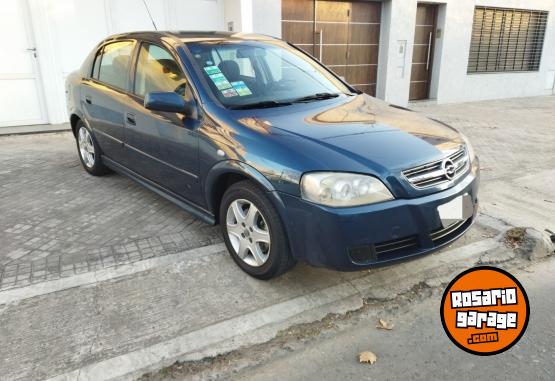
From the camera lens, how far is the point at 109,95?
4.25 meters

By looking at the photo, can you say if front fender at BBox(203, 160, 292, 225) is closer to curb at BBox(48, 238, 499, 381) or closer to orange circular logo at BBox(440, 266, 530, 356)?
curb at BBox(48, 238, 499, 381)

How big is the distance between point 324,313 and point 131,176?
2.47 metres

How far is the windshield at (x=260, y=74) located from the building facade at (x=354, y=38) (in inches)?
185

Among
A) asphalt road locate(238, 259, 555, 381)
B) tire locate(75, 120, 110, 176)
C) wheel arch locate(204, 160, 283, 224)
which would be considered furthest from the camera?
tire locate(75, 120, 110, 176)

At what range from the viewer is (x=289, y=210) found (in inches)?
100

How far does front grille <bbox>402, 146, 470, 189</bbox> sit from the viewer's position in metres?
2.54

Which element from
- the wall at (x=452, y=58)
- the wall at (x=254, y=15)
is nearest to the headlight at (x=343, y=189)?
the wall at (x=254, y=15)

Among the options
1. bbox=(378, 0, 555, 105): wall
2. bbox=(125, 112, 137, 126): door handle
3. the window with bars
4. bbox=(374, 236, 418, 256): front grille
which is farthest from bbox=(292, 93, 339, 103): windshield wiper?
the window with bars

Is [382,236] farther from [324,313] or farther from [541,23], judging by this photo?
[541,23]

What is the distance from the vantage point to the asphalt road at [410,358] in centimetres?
228

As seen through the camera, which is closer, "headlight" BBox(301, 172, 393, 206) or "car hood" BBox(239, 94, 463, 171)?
"headlight" BBox(301, 172, 393, 206)

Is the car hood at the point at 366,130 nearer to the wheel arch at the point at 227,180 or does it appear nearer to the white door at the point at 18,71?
the wheel arch at the point at 227,180

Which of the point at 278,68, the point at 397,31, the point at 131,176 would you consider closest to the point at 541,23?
the point at 397,31

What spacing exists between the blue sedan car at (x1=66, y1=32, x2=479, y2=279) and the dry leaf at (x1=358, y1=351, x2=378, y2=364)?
0.46m
